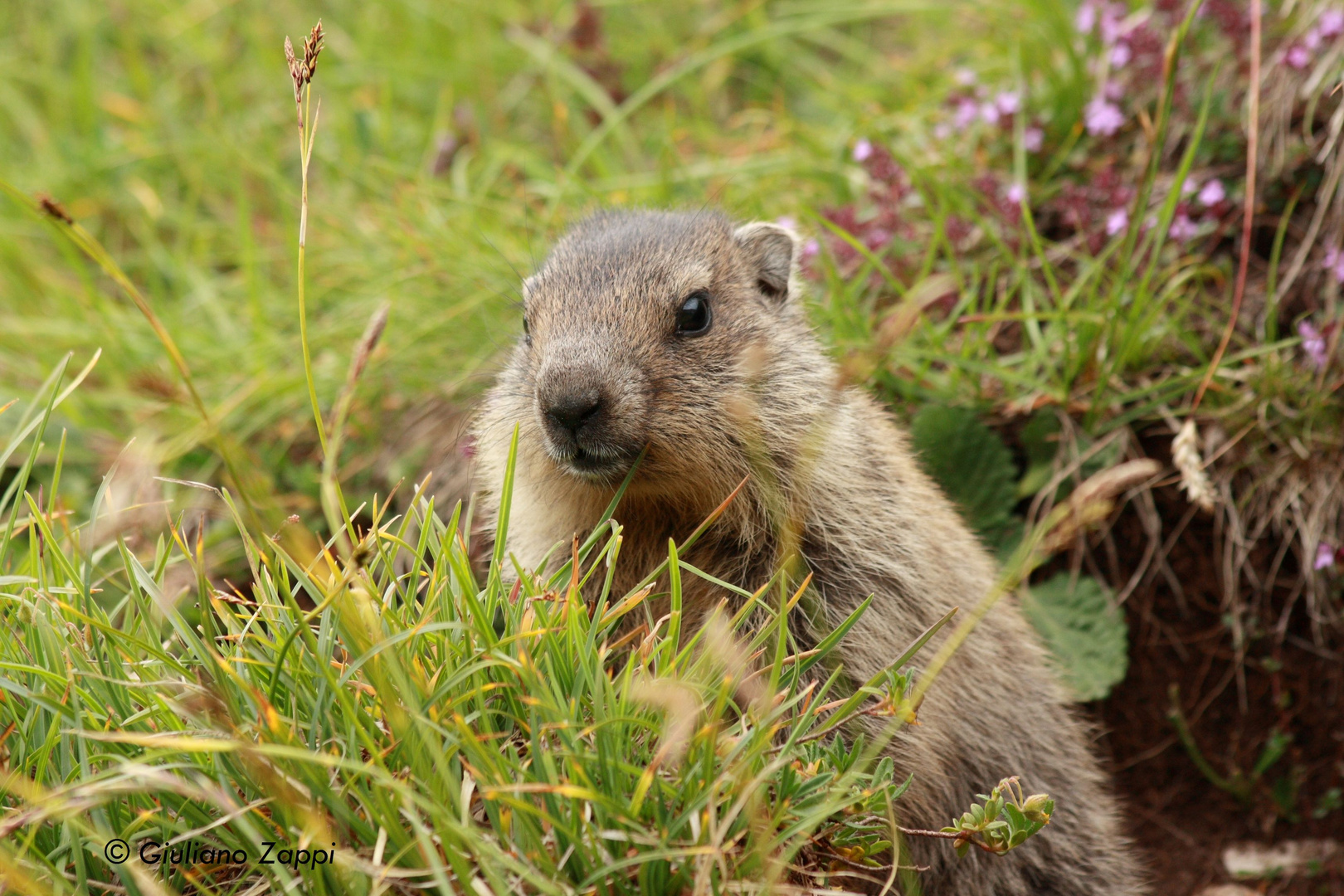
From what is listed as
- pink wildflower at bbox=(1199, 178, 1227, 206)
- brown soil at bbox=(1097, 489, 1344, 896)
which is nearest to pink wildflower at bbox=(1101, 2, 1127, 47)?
pink wildflower at bbox=(1199, 178, 1227, 206)

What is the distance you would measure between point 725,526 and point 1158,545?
238cm

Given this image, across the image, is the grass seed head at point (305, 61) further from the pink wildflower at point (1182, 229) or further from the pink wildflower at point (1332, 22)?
the pink wildflower at point (1332, 22)

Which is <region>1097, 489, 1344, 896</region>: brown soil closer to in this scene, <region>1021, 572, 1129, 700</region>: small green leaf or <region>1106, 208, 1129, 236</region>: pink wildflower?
<region>1021, 572, 1129, 700</region>: small green leaf

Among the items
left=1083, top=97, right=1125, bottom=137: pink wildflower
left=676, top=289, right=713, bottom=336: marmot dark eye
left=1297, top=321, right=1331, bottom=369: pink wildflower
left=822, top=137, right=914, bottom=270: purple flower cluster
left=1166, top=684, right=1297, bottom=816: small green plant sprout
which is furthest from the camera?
left=822, top=137, right=914, bottom=270: purple flower cluster

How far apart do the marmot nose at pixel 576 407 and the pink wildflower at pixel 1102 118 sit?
3.37m

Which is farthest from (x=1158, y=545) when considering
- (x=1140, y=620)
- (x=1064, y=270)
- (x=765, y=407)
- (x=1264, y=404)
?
(x=765, y=407)

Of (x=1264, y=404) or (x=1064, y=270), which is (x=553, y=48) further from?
(x=1264, y=404)

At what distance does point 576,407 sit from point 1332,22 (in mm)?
3998

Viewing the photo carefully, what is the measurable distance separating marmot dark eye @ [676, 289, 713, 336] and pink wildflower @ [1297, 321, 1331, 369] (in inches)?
102

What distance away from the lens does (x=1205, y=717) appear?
509 centimetres

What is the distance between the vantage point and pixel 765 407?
3.68m

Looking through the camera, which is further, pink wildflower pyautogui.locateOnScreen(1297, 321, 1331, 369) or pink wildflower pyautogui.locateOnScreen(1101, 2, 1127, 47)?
pink wildflower pyautogui.locateOnScreen(1101, 2, 1127, 47)

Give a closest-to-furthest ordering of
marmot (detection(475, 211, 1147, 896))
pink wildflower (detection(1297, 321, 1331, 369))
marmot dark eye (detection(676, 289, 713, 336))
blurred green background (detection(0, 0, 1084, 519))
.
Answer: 1. marmot (detection(475, 211, 1147, 896))
2. marmot dark eye (detection(676, 289, 713, 336))
3. pink wildflower (detection(1297, 321, 1331, 369))
4. blurred green background (detection(0, 0, 1084, 519))

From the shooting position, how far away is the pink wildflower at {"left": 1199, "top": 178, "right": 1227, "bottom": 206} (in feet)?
16.3
